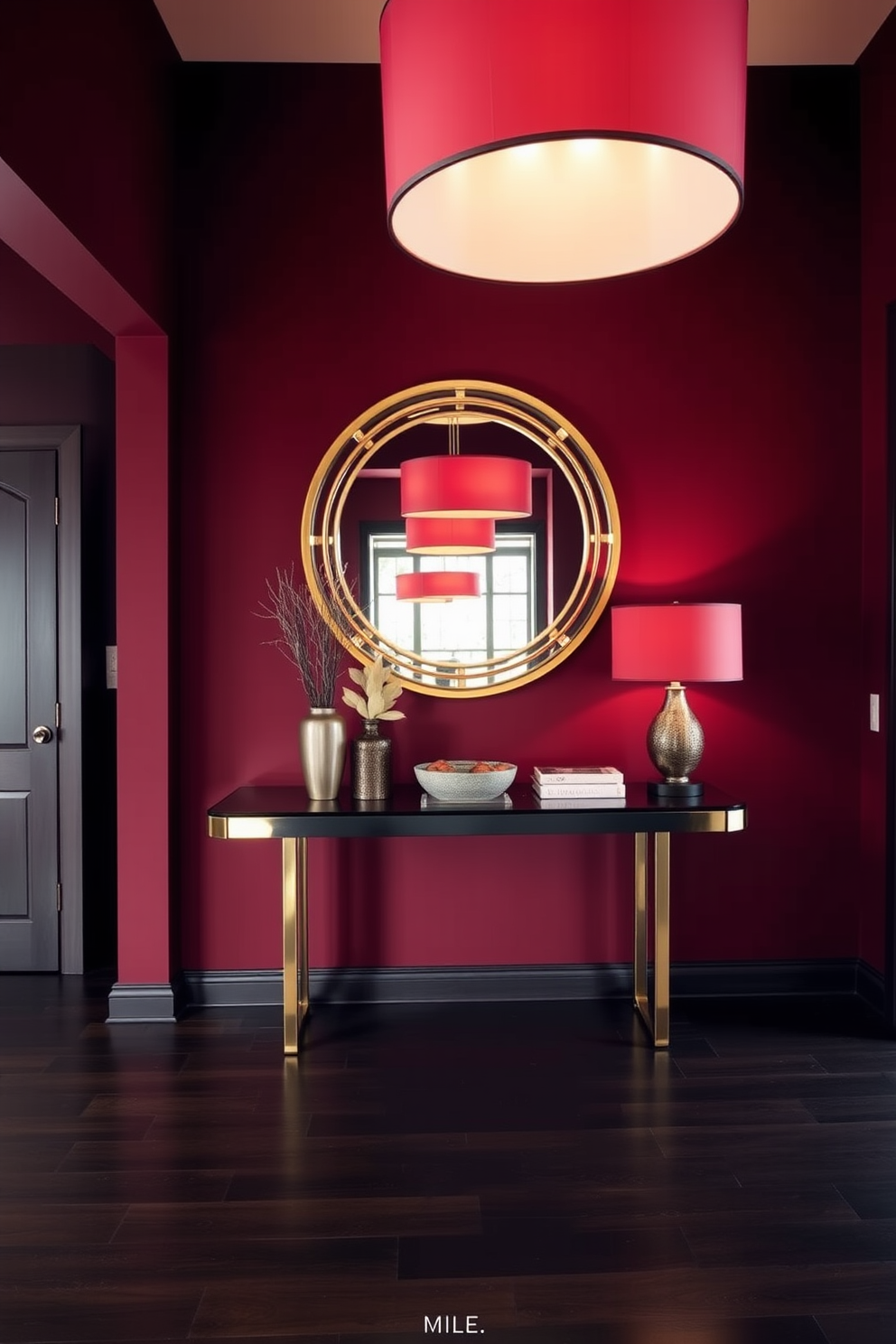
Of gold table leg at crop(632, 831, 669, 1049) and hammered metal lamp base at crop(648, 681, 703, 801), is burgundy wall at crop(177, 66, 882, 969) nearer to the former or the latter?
hammered metal lamp base at crop(648, 681, 703, 801)

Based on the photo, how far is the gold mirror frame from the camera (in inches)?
144

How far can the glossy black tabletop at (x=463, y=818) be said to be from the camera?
3.09 metres

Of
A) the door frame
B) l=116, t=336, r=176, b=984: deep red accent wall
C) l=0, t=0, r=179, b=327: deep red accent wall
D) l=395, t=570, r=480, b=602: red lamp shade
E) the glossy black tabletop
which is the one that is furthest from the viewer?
the door frame

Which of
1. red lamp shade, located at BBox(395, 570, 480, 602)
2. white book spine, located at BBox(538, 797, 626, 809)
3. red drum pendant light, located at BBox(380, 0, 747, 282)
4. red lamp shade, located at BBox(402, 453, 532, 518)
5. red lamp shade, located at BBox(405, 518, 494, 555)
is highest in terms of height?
red drum pendant light, located at BBox(380, 0, 747, 282)

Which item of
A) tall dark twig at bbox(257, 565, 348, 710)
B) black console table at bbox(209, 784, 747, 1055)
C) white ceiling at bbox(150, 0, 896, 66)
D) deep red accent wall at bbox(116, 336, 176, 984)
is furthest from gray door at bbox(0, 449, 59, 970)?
white ceiling at bbox(150, 0, 896, 66)

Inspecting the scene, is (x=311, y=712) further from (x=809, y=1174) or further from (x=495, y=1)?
(x=495, y=1)

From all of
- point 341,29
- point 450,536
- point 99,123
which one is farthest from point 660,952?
point 341,29

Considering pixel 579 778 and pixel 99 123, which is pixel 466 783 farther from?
pixel 99 123

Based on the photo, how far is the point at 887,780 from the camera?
139 inches

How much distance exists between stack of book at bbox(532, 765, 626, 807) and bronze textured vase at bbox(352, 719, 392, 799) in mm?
497

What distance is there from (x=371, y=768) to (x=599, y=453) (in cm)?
142

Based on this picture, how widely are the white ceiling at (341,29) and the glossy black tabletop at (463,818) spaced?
8.38 ft

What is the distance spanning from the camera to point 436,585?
3.65 metres

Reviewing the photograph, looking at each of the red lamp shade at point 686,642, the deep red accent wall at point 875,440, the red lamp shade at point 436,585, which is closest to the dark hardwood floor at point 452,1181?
the deep red accent wall at point 875,440
